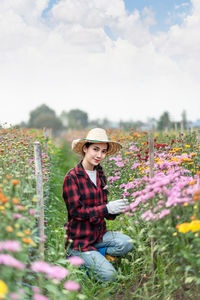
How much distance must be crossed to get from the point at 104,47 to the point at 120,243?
33.6 ft

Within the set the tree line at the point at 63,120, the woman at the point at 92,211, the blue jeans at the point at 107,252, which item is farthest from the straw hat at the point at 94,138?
the tree line at the point at 63,120

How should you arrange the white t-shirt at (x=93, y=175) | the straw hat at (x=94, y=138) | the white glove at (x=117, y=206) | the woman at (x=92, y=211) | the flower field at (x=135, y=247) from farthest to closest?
the white t-shirt at (x=93, y=175)
the straw hat at (x=94, y=138)
the woman at (x=92, y=211)
the white glove at (x=117, y=206)
the flower field at (x=135, y=247)

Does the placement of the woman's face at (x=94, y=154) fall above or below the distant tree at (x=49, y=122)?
below

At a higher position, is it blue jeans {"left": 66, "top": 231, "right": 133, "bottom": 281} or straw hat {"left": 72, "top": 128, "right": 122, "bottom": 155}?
straw hat {"left": 72, "top": 128, "right": 122, "bottom": 155}

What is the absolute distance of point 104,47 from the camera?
12.1 m

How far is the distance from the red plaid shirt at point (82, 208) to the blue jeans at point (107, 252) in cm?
6

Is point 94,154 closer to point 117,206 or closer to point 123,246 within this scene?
point 117,206

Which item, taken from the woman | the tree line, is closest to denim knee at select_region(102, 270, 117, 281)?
the woman

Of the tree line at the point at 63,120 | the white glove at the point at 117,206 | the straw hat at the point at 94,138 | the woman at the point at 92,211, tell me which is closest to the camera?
the white glove at the point at 117,206

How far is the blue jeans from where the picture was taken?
2879 millimetres

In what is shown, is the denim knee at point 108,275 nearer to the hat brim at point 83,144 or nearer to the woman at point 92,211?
the woman at point 92,211

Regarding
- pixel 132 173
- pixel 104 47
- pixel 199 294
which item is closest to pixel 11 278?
pixel 199 294

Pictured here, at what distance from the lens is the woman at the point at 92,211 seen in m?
2.89

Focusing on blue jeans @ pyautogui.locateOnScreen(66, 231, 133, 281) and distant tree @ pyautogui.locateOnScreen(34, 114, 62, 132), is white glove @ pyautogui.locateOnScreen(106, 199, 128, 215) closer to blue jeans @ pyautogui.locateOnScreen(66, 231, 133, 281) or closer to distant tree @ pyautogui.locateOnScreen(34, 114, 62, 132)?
blue jeans @ pyautogui.locateOnScreen(66, 231, 133, 281)
